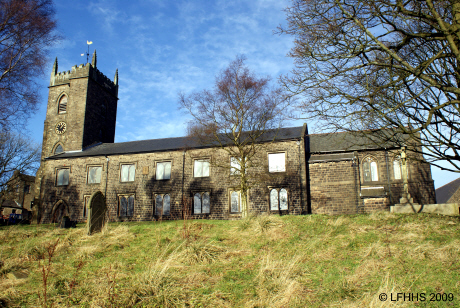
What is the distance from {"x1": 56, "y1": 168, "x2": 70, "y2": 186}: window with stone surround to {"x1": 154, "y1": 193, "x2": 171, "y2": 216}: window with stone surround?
32.0ft

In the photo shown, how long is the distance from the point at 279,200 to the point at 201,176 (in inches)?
271

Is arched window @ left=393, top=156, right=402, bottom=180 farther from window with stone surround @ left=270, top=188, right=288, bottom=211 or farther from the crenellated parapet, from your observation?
the crenellated parapet

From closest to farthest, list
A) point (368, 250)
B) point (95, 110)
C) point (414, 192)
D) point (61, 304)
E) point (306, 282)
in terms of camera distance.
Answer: point (61, 304)
point (306, 282)
point (368, 250)
point (414, 192)
point (95, 110)

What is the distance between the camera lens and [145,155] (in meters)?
28.8

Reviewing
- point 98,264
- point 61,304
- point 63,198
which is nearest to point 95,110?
point 63,198

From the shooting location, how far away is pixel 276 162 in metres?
25.6

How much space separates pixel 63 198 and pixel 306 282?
1151 inches

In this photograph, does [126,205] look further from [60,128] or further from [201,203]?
[60,128]

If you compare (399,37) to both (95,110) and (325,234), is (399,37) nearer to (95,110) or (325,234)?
(325,234)

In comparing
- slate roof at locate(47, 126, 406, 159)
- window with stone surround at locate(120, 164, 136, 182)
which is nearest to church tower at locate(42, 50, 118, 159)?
slate roof at locate(47, 126, 406, 159)

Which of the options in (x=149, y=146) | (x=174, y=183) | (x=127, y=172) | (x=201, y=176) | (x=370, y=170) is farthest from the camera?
(x=149, y=146)

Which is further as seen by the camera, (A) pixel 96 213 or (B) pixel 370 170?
(B) pixel 370 170

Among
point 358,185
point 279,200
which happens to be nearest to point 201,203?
point 279,200

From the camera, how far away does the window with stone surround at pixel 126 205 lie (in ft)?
92.5
